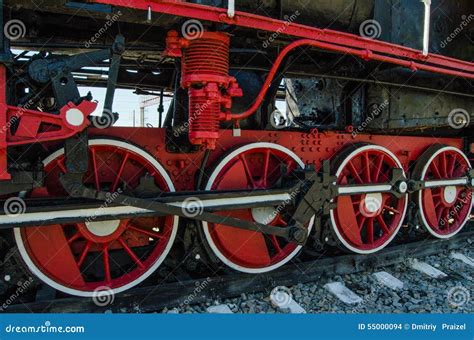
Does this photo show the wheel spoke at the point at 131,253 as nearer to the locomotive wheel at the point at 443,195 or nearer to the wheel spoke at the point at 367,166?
the wheel spoke at the point at 367,166

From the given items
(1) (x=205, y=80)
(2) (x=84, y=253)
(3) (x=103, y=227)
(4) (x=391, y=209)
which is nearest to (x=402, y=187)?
(4) (x=391, y=209)

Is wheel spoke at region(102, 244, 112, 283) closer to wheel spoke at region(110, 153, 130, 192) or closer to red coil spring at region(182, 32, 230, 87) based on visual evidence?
wheel spoke at region(110, 153, 130, 192)

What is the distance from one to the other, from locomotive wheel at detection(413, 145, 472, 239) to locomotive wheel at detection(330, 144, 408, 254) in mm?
378

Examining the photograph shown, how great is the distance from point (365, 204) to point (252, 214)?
1.20 meters

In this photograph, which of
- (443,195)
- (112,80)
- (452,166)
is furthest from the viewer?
(452,166)

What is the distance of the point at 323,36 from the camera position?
9.86 ft

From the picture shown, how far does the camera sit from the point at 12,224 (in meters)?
2.40

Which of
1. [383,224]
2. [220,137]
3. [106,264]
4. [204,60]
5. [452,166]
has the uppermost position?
[204,60]

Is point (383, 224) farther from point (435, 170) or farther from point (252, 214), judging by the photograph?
point (252, 214)

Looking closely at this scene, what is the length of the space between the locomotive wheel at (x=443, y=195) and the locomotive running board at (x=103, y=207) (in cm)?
208

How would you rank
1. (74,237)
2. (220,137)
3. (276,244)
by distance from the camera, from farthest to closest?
(276,244)
(220,137)
(74,237)

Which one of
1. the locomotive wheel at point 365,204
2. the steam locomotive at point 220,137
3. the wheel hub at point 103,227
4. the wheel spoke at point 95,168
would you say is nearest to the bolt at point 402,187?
the steam locomotive at point 220,137

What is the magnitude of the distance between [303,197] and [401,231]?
2.01 meters

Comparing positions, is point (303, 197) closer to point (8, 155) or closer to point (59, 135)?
point (59, 135)
